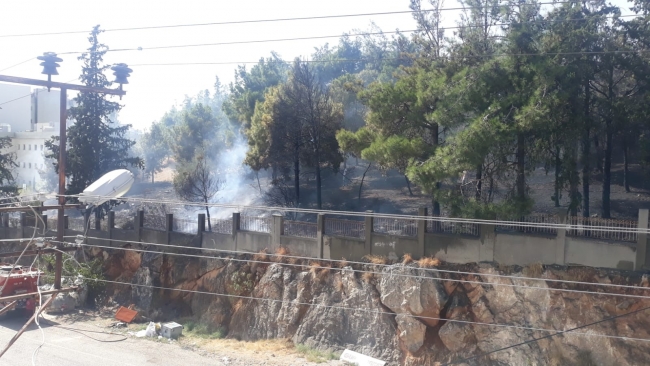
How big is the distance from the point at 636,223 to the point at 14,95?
52130mm

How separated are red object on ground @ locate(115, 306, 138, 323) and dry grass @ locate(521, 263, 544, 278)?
1473cm

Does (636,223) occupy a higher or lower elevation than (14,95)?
lower

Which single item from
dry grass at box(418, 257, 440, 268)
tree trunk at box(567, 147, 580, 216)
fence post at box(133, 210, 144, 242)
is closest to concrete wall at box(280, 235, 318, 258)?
dry grass at box(418, 257, 440, 268)

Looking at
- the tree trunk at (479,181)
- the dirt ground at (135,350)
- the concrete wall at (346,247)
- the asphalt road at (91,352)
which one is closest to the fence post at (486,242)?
the tree trunk at (479,181)

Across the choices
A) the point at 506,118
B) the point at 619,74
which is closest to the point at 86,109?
the point at 506,118

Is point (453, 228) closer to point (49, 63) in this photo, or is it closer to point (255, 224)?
point (255, 224)

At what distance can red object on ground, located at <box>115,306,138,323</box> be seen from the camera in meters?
21.2

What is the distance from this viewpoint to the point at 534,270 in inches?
603

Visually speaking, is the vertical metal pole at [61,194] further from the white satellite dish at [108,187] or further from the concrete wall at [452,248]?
the concrete wall at [452,248]

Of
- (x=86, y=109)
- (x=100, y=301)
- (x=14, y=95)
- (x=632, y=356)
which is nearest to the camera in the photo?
(x=632, y=356)

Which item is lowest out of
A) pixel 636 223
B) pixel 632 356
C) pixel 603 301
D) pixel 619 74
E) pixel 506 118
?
pixel 632 356

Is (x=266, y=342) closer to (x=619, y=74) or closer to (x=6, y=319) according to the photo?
(x=6, y=319)

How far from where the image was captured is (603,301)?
1441cm

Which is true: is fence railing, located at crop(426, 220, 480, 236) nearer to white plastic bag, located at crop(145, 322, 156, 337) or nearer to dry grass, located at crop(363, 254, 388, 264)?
dry grass, located at crop(363, 254, 388, 264)
